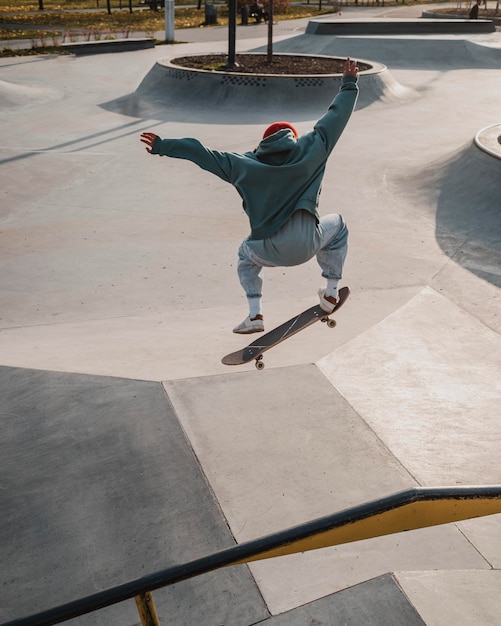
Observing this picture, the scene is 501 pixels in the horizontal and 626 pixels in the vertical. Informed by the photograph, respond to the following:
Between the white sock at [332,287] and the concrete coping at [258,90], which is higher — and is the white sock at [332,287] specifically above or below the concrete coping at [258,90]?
above

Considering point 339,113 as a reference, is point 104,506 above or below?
below

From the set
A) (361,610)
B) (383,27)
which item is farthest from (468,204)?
(383,27)

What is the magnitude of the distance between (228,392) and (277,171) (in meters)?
2.08

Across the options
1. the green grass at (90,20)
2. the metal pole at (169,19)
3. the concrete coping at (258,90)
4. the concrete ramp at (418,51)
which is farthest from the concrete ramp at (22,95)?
the green grass at (90,20)

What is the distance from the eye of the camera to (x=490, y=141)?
13.4m

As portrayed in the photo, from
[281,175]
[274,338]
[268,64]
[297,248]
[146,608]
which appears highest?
[281,175]

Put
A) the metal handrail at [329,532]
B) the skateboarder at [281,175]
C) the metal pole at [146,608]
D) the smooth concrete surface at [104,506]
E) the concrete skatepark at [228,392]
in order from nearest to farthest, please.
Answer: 1. the metal handrail at [329,532]
2. the metal pole at [146,608]
3. the smooth concrete surface at [104,506]
4. the concrete skatepark at [228,392]
5. the skateboarder at [281,175]

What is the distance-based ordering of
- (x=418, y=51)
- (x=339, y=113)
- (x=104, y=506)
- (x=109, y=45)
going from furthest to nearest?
(x=109, y=45) < (x=418, y=51) < (x=339, y=113) < (x=104, y=506)

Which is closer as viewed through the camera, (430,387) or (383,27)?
(430,387)

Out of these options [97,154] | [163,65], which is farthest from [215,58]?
[97,154]

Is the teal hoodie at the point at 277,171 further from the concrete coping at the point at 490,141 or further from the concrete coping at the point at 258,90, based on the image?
the concrete coping at the point at 258,90

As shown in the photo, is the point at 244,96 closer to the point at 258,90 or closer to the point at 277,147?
the point at 258,90

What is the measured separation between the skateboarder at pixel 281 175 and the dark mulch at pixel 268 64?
17.1m

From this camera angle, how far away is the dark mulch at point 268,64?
22.0m
